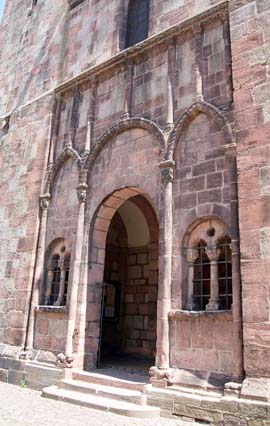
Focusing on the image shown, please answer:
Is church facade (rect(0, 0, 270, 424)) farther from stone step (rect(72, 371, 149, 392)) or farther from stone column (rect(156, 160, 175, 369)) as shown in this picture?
stone step (rect(72, 371, 149, 392))

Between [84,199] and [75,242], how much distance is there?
0.82 metres

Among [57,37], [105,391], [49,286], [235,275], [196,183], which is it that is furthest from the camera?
[57,37]

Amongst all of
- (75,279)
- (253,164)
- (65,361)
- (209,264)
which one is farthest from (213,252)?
(65,361)

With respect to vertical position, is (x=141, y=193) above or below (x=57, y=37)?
below

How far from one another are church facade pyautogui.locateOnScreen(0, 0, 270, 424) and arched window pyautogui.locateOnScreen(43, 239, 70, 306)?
0.09 feet

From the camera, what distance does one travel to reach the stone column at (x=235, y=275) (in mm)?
4918

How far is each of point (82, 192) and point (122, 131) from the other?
4.41 feet

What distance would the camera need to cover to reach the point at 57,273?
8109 mm

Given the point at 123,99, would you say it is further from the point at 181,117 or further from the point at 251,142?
the point at 251,142

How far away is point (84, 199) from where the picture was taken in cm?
766

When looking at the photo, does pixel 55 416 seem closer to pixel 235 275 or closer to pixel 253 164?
pixel 235 275

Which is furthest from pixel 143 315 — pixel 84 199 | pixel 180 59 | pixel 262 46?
pixel 262 46

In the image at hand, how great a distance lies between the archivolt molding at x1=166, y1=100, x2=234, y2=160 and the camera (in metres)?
5.95

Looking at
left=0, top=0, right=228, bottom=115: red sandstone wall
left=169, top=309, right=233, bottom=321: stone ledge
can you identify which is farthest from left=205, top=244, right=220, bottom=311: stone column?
left=0, top=0, right=228, bottom=115: red sandstone wall
